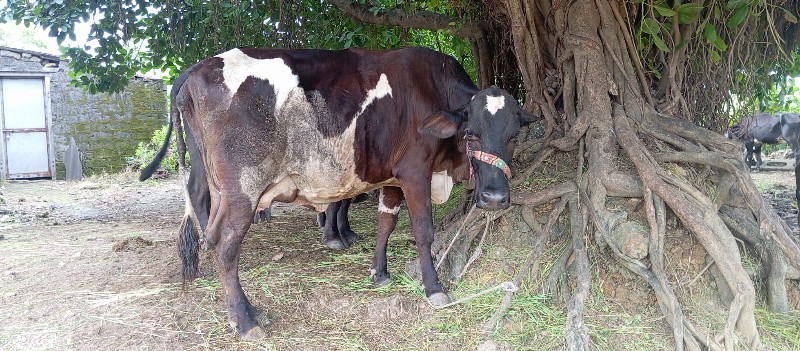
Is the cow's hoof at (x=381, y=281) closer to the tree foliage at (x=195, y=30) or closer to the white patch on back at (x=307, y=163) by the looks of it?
the white patch on back at (x=307, y=163)

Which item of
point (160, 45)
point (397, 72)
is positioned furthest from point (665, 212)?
point (160, 45)

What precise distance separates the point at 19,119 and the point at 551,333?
568 inches

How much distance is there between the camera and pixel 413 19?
6.94 m

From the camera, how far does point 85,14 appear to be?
22.7ft

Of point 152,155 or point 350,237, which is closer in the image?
point 350,237

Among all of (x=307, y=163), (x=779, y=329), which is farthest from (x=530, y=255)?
(x=307, y=163)

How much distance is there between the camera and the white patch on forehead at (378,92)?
446 centimetres

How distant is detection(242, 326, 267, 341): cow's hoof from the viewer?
3.84 metres

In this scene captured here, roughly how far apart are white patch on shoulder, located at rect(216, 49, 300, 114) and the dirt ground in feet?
4.94

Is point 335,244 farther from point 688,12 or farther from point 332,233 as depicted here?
point 688,12

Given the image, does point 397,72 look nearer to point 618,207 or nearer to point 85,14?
point 618,207

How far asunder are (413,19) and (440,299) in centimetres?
382

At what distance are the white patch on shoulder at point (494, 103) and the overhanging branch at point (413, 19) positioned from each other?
2450 millimetres

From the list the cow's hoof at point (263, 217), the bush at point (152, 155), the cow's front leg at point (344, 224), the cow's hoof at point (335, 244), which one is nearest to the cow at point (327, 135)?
the cow's hoof at point (335, 244)
